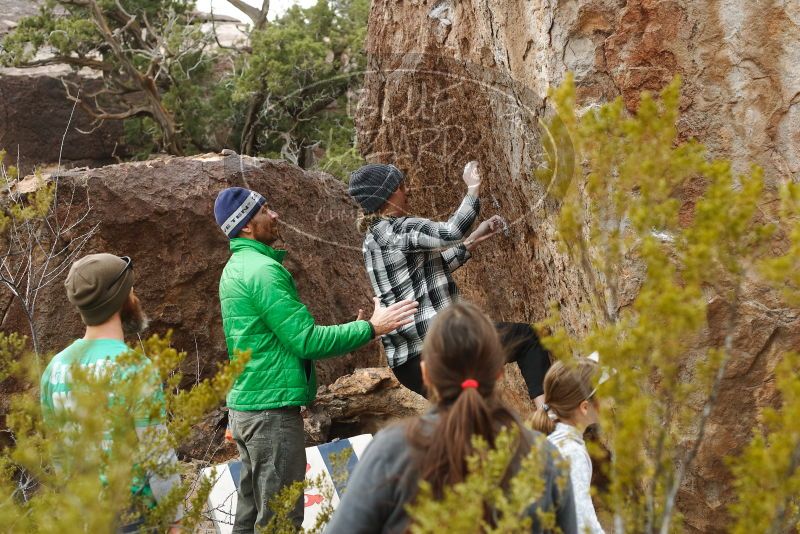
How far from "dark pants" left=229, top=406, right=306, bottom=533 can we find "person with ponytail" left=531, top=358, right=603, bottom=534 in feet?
3.73

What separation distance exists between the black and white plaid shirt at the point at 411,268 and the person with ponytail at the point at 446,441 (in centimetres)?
170

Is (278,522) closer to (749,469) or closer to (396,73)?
(749,469)

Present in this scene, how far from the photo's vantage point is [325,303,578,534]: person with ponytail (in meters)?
1.88

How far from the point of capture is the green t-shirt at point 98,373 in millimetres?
2203

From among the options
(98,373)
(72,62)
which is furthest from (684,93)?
(72,62)

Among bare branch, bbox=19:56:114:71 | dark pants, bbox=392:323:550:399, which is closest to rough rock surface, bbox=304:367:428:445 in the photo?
dark pants, bbox=392:323:550:399

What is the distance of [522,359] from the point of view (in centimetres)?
387

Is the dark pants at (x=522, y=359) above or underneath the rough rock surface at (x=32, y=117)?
underneath

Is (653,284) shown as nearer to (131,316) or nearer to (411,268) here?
(131,316)

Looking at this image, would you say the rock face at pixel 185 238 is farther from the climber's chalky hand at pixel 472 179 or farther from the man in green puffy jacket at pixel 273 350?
the climber's chalky hand at pixel 472 179

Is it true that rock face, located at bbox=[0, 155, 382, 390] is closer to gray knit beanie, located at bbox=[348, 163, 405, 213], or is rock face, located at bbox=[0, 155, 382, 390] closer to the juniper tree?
gray knit beanie, located at bbox=[348, 163, 405, 213]

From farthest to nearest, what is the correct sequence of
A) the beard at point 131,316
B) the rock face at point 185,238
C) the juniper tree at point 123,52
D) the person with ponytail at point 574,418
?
the juniper tree at point 123,52 → the rock face at point 185,238 → the beard at point 131,316 → the person with ponytail at point 574,418

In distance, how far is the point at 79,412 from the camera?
6.75 ft

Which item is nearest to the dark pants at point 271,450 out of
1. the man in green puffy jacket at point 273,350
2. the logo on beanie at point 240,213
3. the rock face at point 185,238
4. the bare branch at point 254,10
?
the man in green puffy jacket at point 273,350
